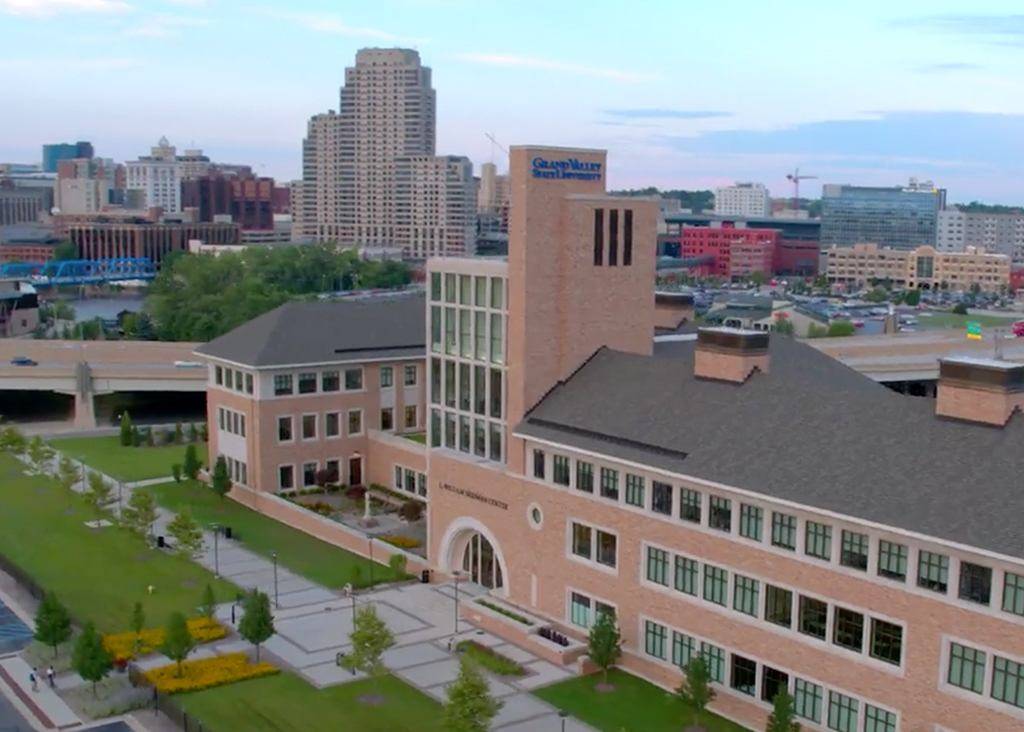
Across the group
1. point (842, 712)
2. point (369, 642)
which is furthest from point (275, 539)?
point (842, 712)

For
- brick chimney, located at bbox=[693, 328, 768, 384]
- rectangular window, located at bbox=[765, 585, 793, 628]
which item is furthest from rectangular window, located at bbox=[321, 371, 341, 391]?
rectangular window, located at bbox=[765, 585, 793, 628]

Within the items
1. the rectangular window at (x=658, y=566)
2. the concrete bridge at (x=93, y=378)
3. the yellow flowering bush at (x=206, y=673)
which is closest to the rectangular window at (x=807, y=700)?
the rectangular window at (x=658, y=566)

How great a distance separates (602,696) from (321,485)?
3321 cm

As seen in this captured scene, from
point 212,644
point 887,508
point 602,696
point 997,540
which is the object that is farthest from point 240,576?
point 997,540

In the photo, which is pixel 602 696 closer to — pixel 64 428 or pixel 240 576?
pixel 240 576

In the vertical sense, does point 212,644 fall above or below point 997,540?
below

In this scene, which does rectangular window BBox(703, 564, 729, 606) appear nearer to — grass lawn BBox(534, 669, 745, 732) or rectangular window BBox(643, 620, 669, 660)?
rectangular window BBox(643, 620, 669, 660)

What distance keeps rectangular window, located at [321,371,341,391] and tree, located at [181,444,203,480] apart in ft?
32.1

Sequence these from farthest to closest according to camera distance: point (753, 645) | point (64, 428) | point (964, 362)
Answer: point (64, 428) → point (753, 645) → point (964, 362)

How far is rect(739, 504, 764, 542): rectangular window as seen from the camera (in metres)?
38.8

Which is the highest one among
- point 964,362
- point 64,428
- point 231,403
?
point 964,362

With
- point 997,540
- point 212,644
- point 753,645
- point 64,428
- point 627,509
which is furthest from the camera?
point 64,428

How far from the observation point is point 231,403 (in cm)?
7225

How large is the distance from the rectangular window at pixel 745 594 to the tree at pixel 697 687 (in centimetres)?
231
